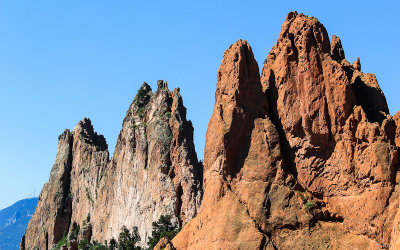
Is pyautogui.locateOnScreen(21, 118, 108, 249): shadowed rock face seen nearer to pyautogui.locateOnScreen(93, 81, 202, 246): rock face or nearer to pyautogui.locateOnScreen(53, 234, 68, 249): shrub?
pyautogui.locateOnScreen(53, 234, 68, 249): shrub

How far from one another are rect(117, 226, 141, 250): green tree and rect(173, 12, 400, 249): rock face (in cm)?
3770

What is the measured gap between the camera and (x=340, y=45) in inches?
1812

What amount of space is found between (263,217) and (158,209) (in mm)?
47558

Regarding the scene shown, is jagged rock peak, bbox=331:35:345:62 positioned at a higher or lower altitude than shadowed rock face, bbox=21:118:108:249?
lower

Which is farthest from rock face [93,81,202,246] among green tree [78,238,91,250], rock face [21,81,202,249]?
green tree [78,238,91,250]

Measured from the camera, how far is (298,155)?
4062 cm

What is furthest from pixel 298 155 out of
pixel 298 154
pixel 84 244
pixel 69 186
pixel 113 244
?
pixel 69 186

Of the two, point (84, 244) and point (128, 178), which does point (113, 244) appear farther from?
point (84, 244)

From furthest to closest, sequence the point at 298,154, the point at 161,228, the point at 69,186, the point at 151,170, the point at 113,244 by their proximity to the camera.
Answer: the point at 69,186
the point at 113,244
the point at 151,170
the point at 161,228
the point at 298,154

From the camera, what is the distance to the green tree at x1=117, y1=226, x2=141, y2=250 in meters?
80.9

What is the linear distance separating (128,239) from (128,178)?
10862 mm

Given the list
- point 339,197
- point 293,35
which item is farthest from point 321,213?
point 293,35

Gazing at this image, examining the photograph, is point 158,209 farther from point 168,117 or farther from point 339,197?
point 339,197

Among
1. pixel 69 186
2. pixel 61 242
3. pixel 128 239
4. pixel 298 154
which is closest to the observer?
pixel 298 154
